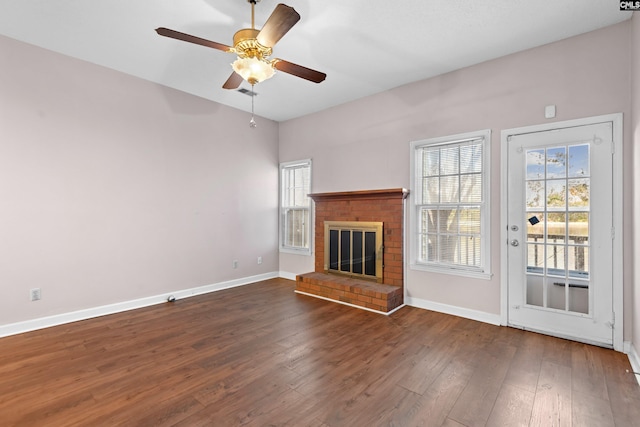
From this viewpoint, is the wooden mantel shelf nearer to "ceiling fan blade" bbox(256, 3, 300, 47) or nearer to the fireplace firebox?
the fireplace firebox

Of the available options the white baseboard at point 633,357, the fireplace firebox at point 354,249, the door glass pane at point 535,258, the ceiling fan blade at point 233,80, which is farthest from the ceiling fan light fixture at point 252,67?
the white baseboard at point 633,357

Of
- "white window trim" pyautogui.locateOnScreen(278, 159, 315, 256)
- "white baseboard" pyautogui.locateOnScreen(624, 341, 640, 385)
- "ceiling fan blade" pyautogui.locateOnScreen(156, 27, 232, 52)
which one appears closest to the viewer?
"ceiling fan blade" pyautogui.locateOnScreen(156, 27, 232, 52)

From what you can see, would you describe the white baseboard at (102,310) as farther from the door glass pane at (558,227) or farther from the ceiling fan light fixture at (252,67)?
the door glass pane at (558,227)

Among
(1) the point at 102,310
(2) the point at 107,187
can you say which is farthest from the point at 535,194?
(1) the point at 102,310

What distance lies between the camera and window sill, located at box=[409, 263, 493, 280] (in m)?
3.44

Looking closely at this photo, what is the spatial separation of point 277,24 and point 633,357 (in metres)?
3.83

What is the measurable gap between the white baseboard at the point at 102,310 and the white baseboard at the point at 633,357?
4675 millimetres

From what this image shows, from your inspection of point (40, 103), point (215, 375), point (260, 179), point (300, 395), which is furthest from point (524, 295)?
point (40, 103)

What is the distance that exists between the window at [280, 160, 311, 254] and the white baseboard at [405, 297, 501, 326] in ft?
6.74

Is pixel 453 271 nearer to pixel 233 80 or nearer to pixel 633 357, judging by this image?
pixel 633 357

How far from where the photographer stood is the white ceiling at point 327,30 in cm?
254

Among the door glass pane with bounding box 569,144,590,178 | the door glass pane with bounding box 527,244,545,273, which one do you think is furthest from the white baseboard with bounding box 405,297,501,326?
the door glass pane with bounding box 569,144,590,178

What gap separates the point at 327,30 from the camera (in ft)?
9.45

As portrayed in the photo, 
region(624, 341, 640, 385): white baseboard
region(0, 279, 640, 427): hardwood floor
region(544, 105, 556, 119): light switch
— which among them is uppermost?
region(544, 105, 556, 119): light switch
